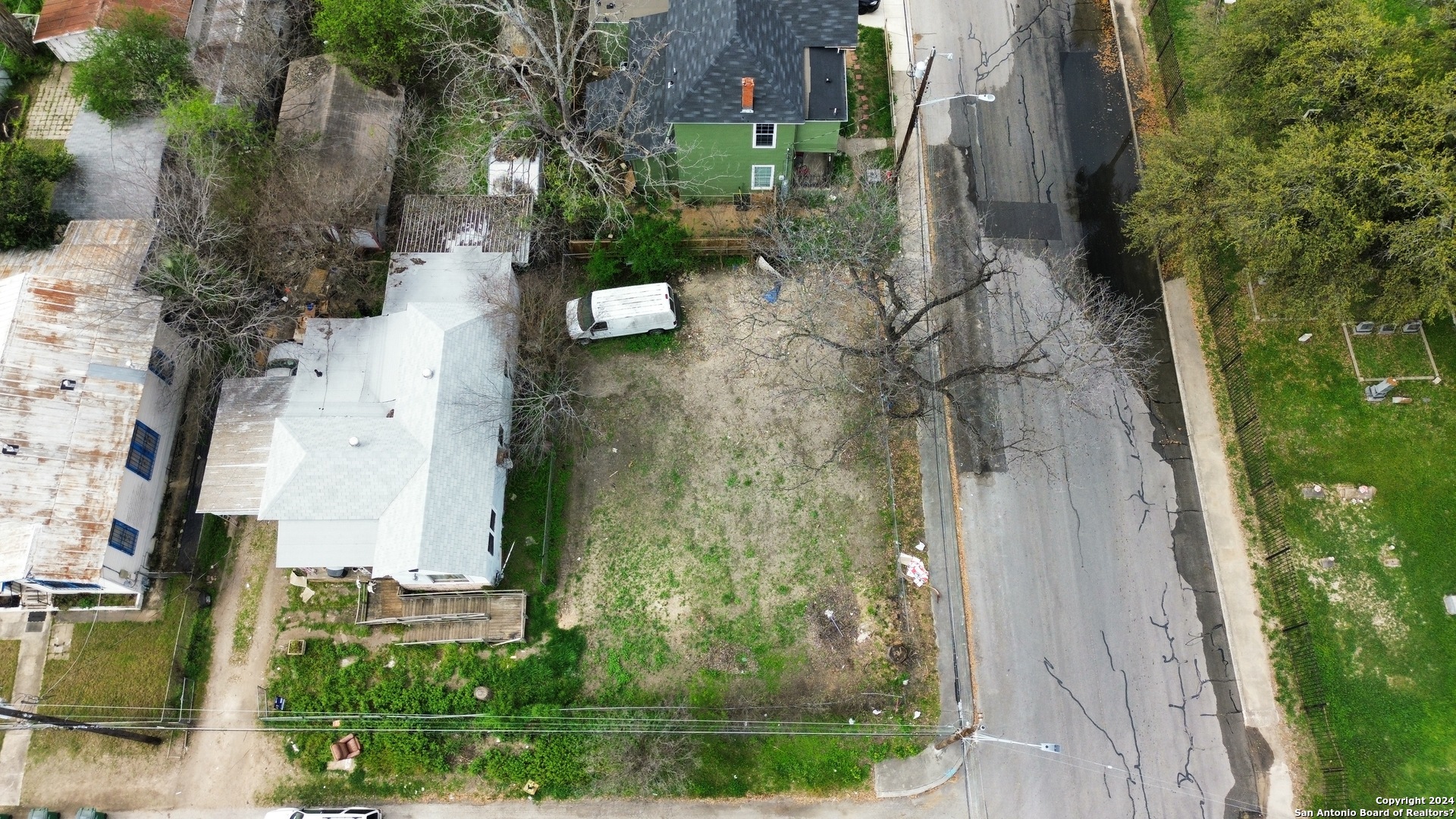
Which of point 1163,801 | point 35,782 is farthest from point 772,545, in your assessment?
point 35,782

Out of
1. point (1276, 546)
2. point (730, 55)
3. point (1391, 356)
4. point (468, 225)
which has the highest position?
point (730, 55)

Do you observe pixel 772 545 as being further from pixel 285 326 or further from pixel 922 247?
pixel 285 326

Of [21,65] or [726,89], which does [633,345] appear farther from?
[21,65]

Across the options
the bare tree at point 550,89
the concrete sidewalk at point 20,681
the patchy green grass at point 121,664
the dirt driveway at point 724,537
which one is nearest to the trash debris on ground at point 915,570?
the dirt driveway at point 724,537

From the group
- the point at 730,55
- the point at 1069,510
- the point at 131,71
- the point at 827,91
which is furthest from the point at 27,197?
the point at 1069,510

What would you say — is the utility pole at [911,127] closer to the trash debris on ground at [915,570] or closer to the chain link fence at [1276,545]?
the chain link fence at [1276,545]

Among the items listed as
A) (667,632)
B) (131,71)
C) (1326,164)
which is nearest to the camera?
(1326,164)

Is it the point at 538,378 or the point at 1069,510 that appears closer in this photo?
the point at 1069,510
